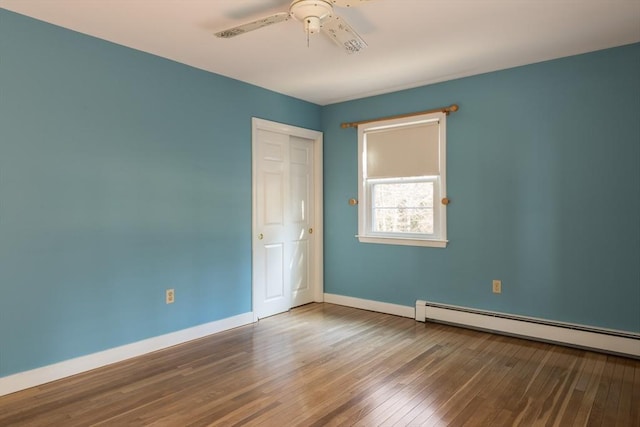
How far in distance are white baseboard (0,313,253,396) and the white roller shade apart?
2.22 m

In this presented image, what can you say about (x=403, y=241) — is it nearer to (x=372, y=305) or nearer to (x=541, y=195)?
(x=372, y=305)

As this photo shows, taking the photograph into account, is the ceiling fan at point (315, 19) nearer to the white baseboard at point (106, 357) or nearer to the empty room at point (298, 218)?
the empty room at point (298, 218)

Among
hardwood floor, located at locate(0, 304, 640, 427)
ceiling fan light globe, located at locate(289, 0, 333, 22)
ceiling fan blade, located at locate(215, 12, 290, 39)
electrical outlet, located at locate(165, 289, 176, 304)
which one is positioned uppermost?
ceiling fan light globe, located at locate(289, 0, 333, 22)

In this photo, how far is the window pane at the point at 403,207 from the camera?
167 inches

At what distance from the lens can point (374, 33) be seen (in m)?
2.91

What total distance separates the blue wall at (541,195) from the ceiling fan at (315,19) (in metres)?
1.86

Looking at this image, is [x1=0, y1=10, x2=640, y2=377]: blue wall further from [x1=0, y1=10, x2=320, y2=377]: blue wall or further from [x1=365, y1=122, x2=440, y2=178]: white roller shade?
[x1=365, y1=122, x2=440, y2=178]: white roller shade

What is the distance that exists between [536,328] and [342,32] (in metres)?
2.93

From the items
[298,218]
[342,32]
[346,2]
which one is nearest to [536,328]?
[298,218]

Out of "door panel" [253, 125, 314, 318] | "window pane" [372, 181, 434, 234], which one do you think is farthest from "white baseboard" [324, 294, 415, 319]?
"window pane" [372, 181, 434, 234]

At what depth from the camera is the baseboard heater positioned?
3.13 metres

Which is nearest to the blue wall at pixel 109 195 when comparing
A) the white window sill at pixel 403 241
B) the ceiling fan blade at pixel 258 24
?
the ceiling fan blade at pixel 258 24

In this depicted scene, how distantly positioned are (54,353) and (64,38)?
7.24 feet

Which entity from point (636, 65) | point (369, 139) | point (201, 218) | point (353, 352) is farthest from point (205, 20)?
point (636, 65)
